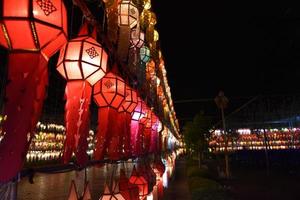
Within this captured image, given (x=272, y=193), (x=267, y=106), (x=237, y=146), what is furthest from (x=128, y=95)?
(x=237, y=146)

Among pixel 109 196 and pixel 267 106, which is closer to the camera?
pixel 109 196

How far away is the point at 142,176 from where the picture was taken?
17.8ft

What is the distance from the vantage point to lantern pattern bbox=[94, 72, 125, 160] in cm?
384

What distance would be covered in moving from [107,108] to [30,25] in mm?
2110

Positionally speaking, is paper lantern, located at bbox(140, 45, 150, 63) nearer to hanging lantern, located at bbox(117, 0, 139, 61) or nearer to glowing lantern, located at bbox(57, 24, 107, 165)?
hanging lantern, located at bbox(117, 0, 139, 61)

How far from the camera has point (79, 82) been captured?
303 centimetres

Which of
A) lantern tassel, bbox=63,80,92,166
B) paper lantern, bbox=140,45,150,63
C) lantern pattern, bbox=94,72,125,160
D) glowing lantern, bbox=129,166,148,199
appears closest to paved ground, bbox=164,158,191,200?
paper lantern, bbox=140,45,150,63

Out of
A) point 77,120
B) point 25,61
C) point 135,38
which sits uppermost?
point 135,38

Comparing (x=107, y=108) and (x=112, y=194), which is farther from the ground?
(x=107, y=108)

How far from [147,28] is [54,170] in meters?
6.89

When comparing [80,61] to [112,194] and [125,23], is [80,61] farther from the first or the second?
[125,23]

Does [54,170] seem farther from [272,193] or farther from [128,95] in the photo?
[272,193]

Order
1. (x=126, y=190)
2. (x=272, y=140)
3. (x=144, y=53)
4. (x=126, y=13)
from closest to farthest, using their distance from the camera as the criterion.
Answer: (x=126, y=190)
(x=126, y=13)
(x=144, y=53)
(x=272, y=140)

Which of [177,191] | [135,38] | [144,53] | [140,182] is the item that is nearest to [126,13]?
[135,38]
